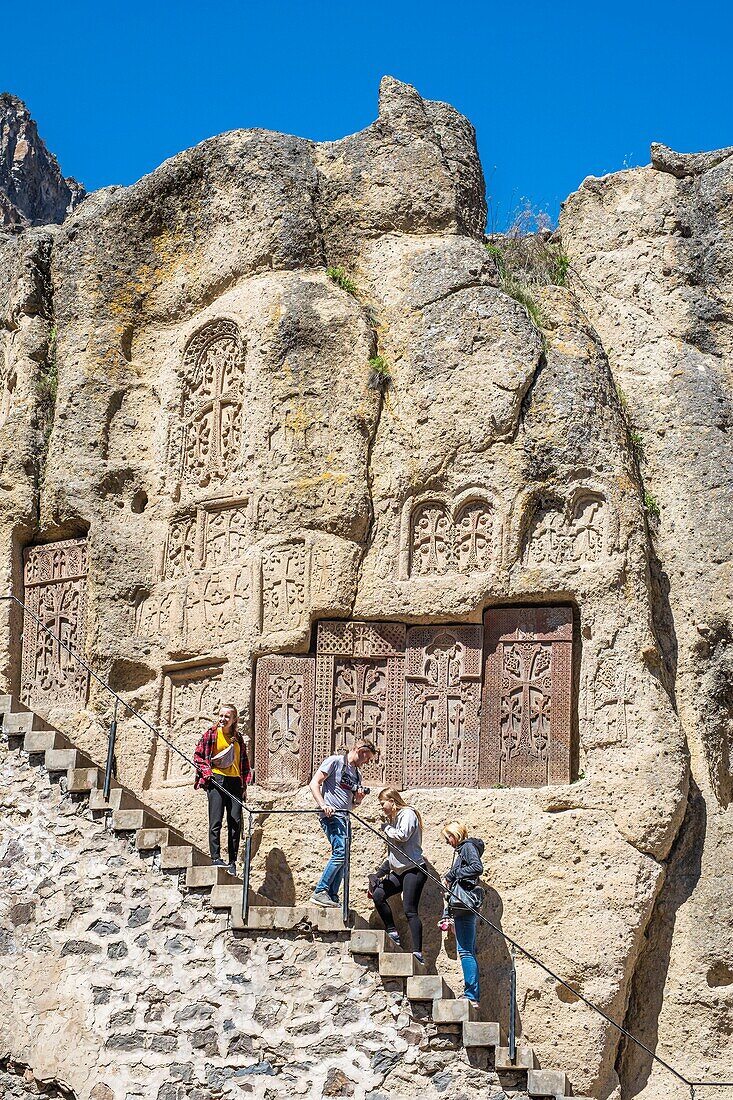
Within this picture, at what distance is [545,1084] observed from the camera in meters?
14.7

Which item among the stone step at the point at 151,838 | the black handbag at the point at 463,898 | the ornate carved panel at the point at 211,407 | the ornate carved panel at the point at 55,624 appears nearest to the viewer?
the black handbag at the point at 463,898

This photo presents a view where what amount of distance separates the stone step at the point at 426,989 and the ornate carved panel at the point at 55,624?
21.6 feet

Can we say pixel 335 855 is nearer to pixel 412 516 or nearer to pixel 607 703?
pixel 607 703

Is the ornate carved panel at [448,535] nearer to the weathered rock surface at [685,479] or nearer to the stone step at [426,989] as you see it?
the weathered rock surface at [685,479]

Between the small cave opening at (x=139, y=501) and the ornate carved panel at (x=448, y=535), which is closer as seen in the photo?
the ornate carved panel at (x=448, y=535)

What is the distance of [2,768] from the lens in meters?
17.0

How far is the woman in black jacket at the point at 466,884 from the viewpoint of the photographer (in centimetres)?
1568

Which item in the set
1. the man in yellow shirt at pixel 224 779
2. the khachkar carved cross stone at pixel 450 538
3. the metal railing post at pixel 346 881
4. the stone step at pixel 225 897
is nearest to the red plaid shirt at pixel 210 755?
the man in yellow shirt at pixel 224 779

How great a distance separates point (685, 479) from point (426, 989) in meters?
7.10

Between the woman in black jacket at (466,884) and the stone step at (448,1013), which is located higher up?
the woman in black jacket at (466,884)

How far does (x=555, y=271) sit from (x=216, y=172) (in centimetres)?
429

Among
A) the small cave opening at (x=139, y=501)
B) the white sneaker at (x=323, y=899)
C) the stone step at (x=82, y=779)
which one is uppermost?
the small cave opening at (x=139, y=501)

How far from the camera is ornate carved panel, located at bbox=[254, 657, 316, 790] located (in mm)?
18594

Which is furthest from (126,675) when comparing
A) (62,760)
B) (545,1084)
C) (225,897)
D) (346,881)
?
(545,1084)
